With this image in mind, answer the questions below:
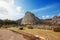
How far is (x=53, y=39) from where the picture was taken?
19.3m

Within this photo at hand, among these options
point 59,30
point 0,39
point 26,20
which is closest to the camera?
point 0,39

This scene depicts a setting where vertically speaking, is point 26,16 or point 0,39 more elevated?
point 26,16

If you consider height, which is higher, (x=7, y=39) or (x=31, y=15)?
(x=31, y=15)

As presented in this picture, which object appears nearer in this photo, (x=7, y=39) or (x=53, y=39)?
(x=7, y=39)

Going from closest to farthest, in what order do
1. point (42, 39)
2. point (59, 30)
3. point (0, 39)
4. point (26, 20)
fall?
point (0, 39)
point (42, 39)
point (59, 30)
point (26, 20)

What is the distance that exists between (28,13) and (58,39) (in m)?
126

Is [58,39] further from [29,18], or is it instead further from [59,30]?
[29,18]

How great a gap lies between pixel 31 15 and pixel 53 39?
399 ft

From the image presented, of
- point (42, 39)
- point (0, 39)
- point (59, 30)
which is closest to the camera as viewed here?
point (0, 39)

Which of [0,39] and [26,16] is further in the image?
[26,16]

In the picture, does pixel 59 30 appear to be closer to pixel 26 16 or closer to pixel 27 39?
pixel 27 39

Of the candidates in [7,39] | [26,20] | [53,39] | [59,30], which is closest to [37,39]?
[53,39]

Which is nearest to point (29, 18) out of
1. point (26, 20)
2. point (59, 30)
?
point (26, 20)

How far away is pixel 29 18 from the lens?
138 m
